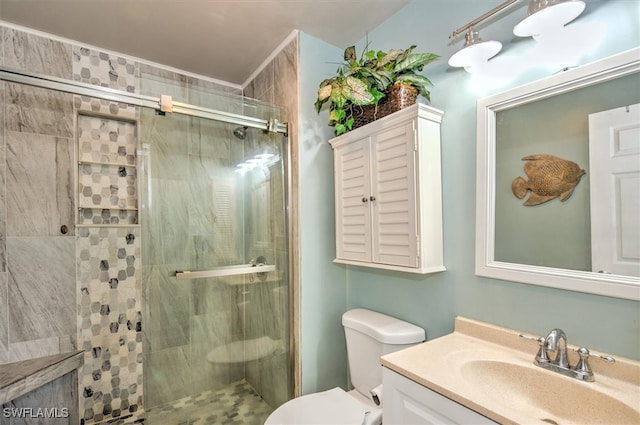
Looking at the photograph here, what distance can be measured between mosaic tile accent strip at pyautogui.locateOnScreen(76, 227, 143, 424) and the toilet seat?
127 centimetres

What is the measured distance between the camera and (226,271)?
5.48 feet

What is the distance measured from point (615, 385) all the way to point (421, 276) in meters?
0.73

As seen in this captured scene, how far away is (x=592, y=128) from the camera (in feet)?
3.16

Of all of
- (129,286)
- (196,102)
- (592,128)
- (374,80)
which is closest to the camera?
(592,128)

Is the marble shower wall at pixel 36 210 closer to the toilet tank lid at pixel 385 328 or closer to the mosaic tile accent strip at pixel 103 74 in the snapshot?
the mosaic tile accent strip at pixel 103 74

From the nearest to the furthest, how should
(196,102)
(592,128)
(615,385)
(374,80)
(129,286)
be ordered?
(615,385), (592,128), (374,80), (196,102), (129,286)

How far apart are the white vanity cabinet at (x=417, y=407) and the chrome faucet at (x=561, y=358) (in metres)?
0.38

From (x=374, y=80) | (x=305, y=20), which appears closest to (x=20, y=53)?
(x=305, y=20)

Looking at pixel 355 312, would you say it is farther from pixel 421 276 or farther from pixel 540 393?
pixel 540 393

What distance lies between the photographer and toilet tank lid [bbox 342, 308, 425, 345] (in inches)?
53.6

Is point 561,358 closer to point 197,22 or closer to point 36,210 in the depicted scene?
point 197,22

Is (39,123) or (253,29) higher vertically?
(253,29)

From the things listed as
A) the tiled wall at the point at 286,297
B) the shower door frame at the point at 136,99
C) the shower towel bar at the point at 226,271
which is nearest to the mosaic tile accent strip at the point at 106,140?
the shower door frame at the point at 136,99

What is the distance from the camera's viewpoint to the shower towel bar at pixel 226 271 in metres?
1.55
